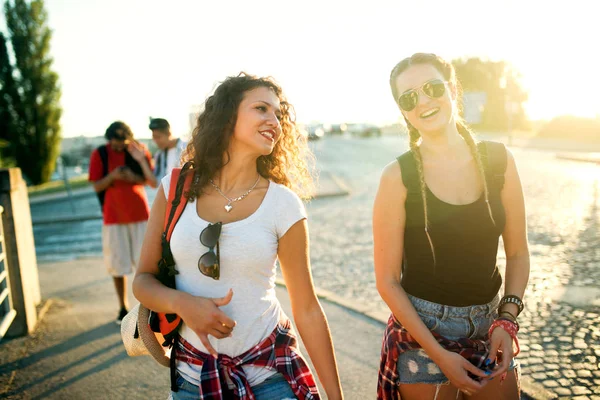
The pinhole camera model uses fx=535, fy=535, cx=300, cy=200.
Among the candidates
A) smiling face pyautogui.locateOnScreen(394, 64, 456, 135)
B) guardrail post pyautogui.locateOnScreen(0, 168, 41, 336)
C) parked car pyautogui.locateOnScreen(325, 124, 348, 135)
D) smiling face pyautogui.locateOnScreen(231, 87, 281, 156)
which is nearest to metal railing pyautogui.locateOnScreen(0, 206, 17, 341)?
guardrail post pyautogui.locateOnScreen(0, 168, 41, 336)

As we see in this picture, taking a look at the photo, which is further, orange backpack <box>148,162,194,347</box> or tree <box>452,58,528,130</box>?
tree <box>452,58,528,130</box>

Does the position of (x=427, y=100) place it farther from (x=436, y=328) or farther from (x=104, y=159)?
(x=104, y=159)

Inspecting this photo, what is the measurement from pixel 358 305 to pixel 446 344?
12.3ft

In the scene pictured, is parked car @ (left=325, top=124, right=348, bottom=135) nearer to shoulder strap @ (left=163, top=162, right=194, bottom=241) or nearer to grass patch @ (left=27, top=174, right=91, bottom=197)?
grass patch @ (left=27, top=174, right=91, bottom=197)

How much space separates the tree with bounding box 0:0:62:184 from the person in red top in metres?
27.4

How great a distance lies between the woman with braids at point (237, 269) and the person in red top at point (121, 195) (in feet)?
11.8

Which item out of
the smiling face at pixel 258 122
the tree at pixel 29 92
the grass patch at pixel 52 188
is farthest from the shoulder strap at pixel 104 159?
the tree at pixel 29 92

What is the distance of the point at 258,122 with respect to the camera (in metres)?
2.40

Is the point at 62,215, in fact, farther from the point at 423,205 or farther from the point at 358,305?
the point at 423,205

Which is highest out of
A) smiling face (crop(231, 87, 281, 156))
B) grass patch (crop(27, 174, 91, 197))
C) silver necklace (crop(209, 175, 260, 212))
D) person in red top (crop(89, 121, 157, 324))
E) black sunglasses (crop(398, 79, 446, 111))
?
black sunglasses (crop(398, 79, 446, 111))

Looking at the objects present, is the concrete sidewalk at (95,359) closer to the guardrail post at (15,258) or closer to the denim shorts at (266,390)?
the guardrail post at (15,258)

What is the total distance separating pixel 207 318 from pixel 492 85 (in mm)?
71982

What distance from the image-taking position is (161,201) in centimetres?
235

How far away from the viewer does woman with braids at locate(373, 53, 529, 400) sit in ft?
7.33
